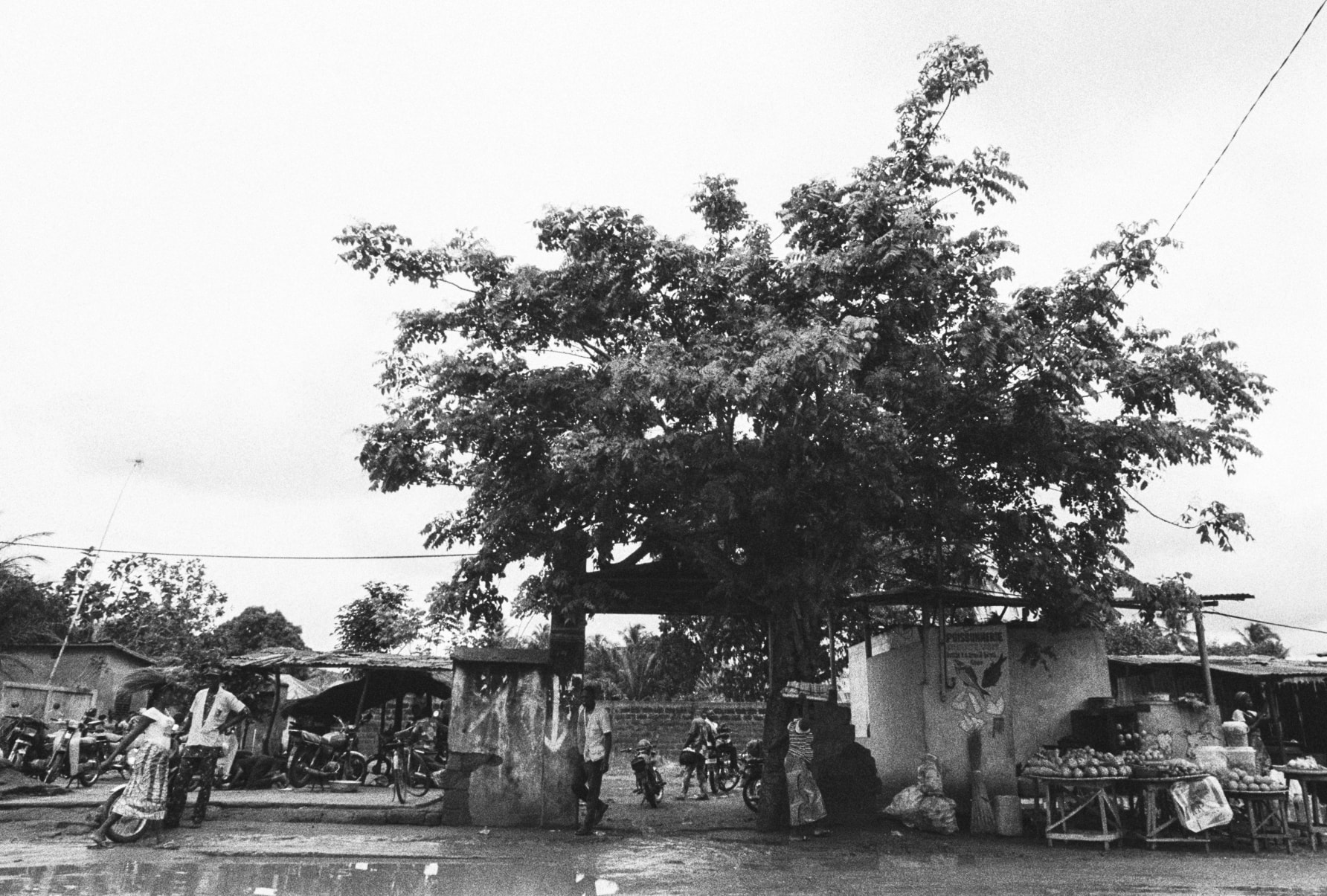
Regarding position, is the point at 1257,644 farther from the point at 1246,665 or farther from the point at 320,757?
the point at 320,757

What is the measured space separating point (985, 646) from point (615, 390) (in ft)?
23.4

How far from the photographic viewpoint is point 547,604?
12.1 m

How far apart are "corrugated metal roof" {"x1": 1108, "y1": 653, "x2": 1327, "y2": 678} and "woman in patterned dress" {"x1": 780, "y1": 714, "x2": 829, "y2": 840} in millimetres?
10325

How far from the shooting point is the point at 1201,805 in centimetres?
1068

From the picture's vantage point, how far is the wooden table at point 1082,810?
10.8 m

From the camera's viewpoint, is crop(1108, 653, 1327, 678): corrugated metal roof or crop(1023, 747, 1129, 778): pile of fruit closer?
crop(1023, 747, 1129, 778): pile of fruit

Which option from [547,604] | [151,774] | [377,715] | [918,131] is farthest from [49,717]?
[918,131]

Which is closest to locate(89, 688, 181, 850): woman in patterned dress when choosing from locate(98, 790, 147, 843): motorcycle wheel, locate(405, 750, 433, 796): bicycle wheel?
locate(98, 790, 147, 843): motorcycle wheel

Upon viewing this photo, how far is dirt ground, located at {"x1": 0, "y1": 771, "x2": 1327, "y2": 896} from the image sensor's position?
7.96 metres

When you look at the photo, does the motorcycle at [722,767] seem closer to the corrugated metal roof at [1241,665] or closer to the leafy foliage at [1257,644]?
the corrugated metal roof at [1241,665]

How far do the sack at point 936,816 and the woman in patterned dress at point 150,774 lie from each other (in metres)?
8.92

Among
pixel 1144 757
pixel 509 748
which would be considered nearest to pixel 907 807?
pixel 1144 757

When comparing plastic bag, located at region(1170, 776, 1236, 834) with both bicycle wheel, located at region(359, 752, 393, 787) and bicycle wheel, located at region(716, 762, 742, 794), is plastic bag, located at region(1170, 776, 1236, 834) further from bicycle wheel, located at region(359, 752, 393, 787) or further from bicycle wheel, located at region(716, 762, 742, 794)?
bicycle wheel, located at region(359, 752, 393, 787)

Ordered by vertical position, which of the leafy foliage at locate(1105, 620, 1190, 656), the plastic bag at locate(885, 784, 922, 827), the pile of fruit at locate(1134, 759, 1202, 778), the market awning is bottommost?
the plastic bag at locate(885, 784, 922, 827)
